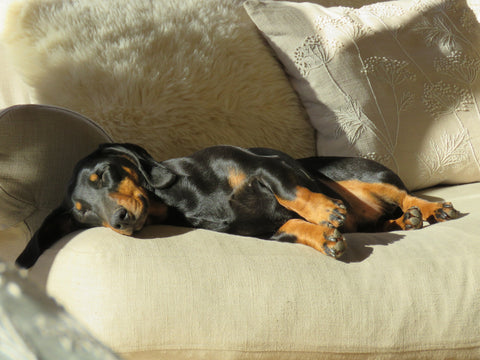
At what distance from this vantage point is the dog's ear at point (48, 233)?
1406mm

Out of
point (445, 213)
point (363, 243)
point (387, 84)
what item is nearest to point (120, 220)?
point (363, 243)

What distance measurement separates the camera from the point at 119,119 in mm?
Answer: 1938

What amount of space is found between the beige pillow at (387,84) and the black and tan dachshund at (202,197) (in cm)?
48

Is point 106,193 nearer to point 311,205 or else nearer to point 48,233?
point 48,233

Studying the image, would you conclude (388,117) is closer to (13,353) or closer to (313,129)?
(313,129)

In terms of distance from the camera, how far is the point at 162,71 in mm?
2000

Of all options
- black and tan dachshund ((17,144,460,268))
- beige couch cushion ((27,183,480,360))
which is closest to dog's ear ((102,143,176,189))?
black and tan dachshund ((17,144,460,268))

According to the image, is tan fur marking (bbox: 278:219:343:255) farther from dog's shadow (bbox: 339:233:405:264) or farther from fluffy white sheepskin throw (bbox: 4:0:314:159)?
fluffy white sheepskin throw (bbox: 4:0:314:159)

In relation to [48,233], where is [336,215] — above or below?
above

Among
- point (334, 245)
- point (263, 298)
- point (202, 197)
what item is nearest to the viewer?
point (263, 298)

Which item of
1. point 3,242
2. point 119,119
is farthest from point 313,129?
point 3,242

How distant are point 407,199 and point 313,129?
591mm

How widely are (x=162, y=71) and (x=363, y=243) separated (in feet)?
3.43

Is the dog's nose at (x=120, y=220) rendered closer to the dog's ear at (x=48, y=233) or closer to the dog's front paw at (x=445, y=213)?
the dog's ear at (x=48, y=233)
